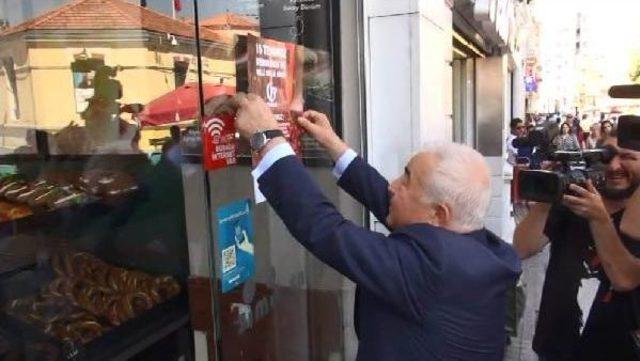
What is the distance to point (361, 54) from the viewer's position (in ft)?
9.70

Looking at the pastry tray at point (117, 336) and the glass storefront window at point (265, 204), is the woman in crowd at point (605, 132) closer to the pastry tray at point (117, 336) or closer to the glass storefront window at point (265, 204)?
the glass storefront window at point (265, 204)

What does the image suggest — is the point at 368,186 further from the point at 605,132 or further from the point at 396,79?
the point at 605,132

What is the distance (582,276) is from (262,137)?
1.63 metres

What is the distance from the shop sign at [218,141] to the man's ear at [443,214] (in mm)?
958

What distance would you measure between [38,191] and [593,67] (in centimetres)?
8753

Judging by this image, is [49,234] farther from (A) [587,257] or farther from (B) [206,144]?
(A) [587,257]

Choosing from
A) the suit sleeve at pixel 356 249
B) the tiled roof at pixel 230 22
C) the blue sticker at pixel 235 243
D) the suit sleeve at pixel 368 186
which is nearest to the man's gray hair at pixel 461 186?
the suit sleeve at pixel 356 249

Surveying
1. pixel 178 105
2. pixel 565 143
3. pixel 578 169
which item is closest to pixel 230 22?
pixel 178 105

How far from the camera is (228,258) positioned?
2.31 metres

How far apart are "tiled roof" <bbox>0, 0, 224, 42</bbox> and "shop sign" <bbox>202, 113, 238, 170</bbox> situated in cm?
39

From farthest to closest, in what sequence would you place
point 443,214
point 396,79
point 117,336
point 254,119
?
1. point 396,79
2. point 117,336
3. point 254,119
4. point 443,214

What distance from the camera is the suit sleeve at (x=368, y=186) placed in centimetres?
209

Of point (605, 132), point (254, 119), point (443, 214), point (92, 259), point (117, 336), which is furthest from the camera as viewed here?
point (605, 132)

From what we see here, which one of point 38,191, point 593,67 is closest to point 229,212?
point 38,191
